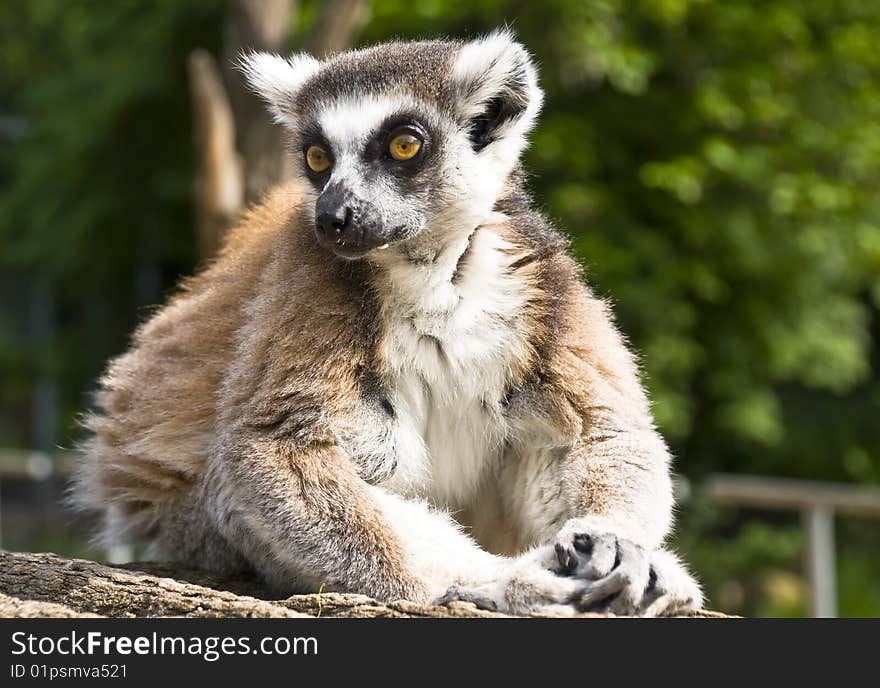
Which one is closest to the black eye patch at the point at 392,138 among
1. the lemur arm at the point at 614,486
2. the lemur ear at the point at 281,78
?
the lemur ear at the point at 281,78

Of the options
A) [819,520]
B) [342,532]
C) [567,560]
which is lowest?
[567,560]

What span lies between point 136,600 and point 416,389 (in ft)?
3.73

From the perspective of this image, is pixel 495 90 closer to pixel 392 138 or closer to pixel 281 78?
pixel 392 138

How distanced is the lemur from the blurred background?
13.7 ft

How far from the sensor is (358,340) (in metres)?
3.85

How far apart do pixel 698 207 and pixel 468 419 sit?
856cm

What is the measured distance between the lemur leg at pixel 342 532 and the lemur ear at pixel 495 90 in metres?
1.35

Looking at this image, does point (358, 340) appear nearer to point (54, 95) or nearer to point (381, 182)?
point (381, 182)

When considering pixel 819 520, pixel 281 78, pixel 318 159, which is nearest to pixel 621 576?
pixel 318 159

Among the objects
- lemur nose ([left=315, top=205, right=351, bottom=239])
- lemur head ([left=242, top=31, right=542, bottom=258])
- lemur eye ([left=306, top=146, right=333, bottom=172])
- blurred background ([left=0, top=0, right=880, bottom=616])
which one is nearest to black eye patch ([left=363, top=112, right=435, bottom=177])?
lemur head ([left=242, top=31, right=542, bottom=258])

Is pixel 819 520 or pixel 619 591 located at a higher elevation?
pixel 819 520

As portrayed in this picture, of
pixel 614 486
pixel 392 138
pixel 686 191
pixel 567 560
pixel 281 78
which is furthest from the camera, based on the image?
pixel 686 191

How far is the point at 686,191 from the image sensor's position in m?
10.7

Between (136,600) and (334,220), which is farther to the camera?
(334,220)
